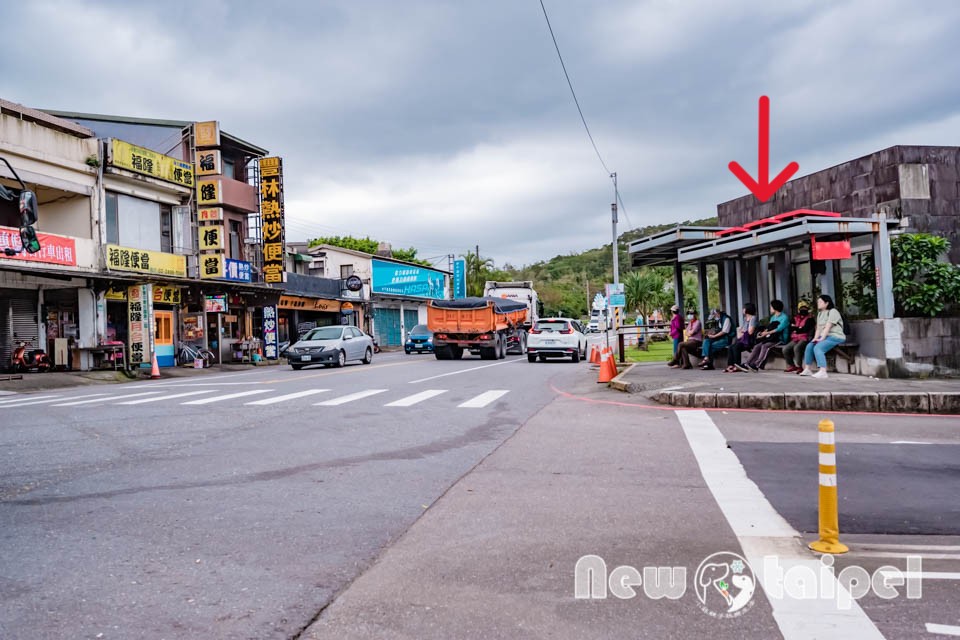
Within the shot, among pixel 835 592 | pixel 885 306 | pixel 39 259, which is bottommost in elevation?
pixel 835 592

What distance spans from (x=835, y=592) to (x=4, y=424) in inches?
431

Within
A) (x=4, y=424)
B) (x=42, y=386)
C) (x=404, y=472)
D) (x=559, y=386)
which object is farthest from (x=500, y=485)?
(x=42, y=386)

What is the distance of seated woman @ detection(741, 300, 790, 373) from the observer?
50.0 ft

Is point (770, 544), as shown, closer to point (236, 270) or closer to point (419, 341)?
point (236, 270)

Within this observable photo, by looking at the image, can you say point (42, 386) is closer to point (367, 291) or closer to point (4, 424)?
point (4, 424)

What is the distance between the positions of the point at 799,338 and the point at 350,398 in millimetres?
8901

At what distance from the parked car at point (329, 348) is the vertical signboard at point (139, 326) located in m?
5.11

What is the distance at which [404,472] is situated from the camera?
23.4 ft

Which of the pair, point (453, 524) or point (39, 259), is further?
point (39, 259)

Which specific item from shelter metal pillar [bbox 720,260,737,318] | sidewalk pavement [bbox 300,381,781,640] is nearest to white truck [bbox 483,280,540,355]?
shelter metal pillar [bbox 720,260,737,318]

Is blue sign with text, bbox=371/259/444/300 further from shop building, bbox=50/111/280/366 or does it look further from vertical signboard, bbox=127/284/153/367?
vertical signboard, bbox=127/284/153/367

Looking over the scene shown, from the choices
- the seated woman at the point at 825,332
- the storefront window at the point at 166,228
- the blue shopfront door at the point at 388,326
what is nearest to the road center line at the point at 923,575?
the seated woman at the point at 825,332

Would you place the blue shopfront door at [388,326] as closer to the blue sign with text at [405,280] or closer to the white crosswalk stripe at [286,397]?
the blue sign with text at [405,280]

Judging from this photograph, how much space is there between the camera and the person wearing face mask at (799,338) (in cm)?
1465
